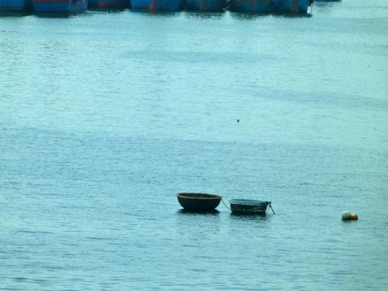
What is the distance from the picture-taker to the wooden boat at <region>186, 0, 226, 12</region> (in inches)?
7466

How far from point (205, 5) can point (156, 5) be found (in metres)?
9.57

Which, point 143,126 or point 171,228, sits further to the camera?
point 143,126

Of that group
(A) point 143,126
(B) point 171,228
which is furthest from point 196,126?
(B) point 171,228

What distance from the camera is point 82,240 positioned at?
44.1m

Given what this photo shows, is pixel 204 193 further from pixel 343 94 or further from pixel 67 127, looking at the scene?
pixel 343 94

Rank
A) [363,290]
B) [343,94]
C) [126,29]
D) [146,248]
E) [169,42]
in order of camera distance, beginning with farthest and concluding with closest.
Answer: [126,29], [169,42], [343,94], [146,248], [363,290]

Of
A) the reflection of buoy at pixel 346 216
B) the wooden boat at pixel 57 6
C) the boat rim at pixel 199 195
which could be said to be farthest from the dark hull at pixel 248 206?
the wooden boat at pixel 57 6

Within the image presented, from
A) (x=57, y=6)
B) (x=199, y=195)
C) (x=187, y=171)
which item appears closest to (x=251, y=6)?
(x=57, y=6)

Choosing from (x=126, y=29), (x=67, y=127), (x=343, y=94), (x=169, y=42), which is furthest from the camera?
(x=126, y=29)

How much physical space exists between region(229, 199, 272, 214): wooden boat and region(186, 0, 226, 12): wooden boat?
14199 cm

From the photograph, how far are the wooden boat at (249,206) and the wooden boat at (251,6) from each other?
141828mm

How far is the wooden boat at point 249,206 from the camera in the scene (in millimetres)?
48812

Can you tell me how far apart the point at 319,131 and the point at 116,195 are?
942 inches

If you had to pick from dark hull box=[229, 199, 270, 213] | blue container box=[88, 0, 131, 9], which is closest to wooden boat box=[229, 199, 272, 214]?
dark hull box=[229, 199, 270, 213]
